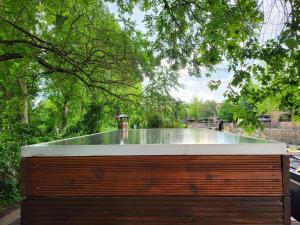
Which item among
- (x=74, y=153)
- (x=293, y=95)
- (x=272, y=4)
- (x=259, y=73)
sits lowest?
(x=74, y=153)

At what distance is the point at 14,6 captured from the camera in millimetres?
6891

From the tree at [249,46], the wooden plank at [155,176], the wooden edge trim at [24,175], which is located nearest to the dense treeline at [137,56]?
the tree at [249,46]

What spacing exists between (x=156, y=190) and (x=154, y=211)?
0.42 feet

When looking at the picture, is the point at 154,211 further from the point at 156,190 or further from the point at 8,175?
the point at 8,175

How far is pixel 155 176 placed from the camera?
188cm

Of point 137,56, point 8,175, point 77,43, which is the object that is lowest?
point 8,175

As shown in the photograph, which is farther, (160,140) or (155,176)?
(160,140)

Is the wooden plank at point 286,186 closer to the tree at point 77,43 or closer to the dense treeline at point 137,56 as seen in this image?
the dense treeline at point 137,56

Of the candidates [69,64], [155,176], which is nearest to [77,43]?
[69,64]

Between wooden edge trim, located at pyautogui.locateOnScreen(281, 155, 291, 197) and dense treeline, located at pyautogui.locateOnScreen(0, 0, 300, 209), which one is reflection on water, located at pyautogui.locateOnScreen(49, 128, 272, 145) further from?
dense treeline, located at pyautogui.locateOnScreen(0, 0, 300, 209)

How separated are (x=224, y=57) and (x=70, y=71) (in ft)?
13.5

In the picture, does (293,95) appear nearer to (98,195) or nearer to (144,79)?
(98,195)

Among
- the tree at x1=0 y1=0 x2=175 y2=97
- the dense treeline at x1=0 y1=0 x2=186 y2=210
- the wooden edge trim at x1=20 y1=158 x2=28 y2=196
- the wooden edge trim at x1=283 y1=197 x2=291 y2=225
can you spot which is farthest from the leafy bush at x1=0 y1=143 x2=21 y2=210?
the wooden edge trim at x1=283 y1=197 x2=291 y2=225

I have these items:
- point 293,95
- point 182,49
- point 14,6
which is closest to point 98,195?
point 293,95
